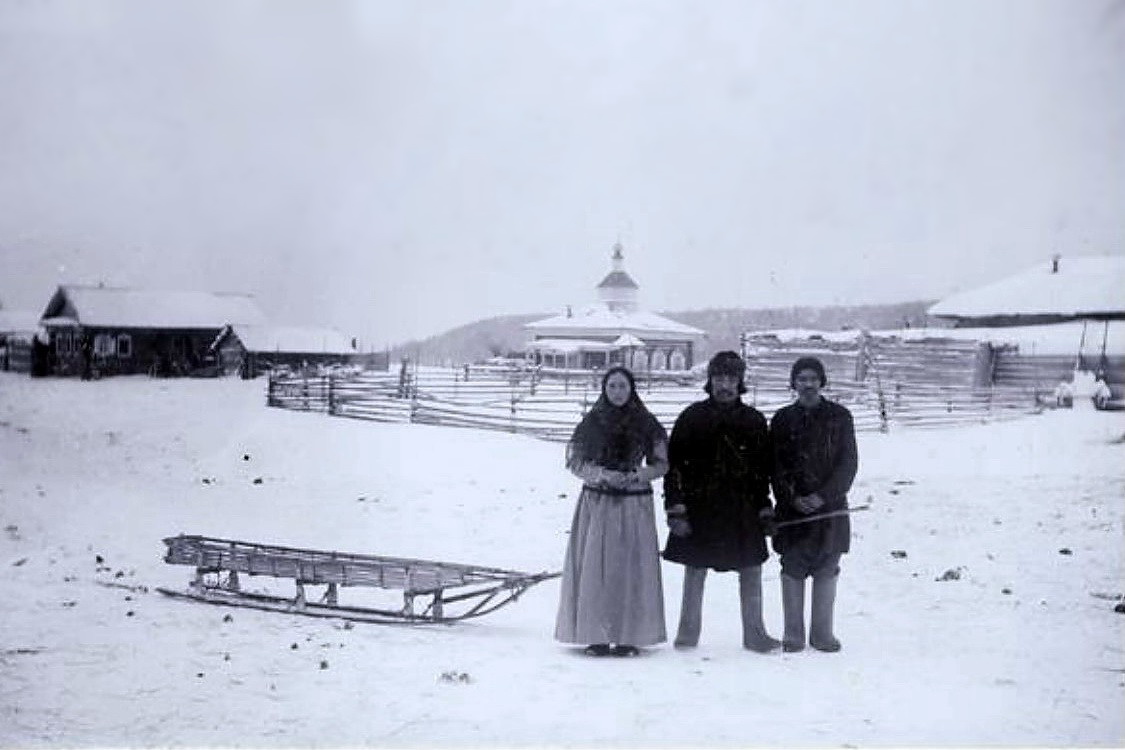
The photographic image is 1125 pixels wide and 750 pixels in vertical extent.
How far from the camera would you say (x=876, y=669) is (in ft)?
18.1

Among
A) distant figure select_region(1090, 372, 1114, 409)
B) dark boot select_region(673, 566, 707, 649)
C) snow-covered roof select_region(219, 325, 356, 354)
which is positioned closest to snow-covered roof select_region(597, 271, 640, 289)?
snow-covered roof select_region(219, 325, 356, 354)

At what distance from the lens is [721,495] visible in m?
6.20

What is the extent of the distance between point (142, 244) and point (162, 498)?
3.09m

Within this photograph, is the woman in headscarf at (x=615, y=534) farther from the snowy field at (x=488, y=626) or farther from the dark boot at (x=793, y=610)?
the dark boot at (x=793, y=610)

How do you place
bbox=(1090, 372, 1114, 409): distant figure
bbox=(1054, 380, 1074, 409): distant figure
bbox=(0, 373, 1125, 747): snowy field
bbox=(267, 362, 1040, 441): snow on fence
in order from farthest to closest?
bbox=(1054, 380, 1074, 409): distant figure
bbox=(1090, 372, 1114, 409): distant figure
bbox=(267, 362, 1040, 441): snow on fence
bbox=(0, 373, 1125, 747): snowy field

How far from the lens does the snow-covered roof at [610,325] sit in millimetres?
41156

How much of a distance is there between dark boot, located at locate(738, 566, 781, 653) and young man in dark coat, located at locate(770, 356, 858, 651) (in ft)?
0.46

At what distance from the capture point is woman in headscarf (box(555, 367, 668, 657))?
602 cm

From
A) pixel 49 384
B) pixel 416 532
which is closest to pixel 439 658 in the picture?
pixel 416 532

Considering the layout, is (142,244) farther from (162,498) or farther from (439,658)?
(439,658)

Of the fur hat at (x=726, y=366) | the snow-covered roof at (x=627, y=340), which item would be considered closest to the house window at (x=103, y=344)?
the snow-covered roof at (x=627, y=340)

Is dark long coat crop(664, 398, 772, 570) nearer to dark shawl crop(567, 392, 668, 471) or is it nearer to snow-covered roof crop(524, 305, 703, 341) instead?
dark shawl crop(567, 392, 668, 471)

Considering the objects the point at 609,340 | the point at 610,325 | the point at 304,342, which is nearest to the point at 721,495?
the point at 304,342

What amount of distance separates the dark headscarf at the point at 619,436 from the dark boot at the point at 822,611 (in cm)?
133
